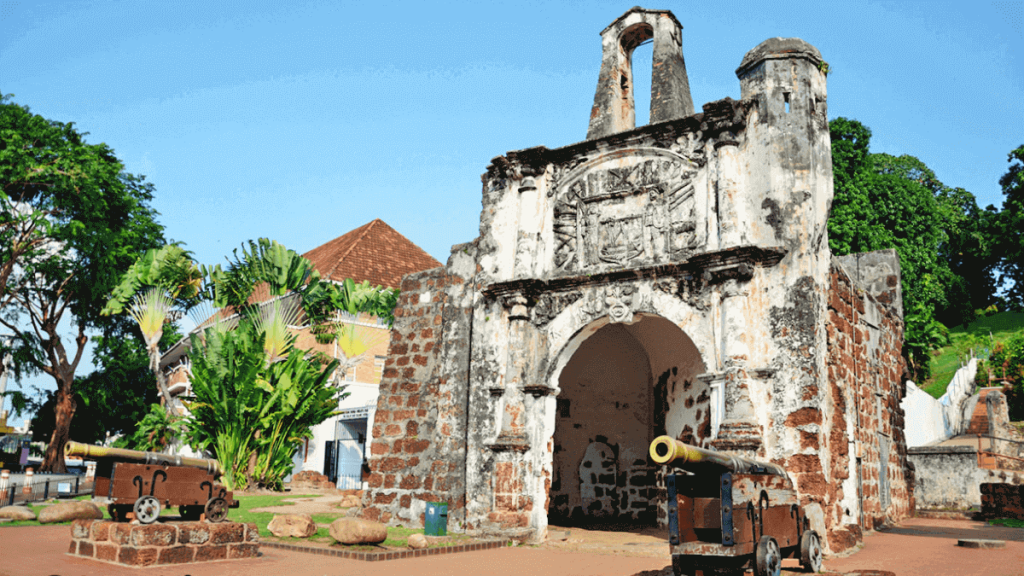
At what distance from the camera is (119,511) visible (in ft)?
26.3

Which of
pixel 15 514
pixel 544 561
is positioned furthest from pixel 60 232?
pixel 544 561

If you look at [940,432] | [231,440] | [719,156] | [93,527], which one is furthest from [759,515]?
[940,432]

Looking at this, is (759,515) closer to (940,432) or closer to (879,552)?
(879,552)

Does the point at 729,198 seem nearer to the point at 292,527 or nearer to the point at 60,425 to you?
the point at 292,527

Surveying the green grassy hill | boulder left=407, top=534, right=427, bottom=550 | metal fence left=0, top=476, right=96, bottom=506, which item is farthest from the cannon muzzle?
the green grassy hill

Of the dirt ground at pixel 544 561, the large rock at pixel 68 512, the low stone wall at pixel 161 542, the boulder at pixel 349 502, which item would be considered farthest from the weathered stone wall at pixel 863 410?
the large rock at pixel 68 512

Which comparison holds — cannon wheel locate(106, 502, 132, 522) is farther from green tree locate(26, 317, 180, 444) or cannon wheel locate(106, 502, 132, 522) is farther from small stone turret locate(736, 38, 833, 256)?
green tree locate(26, 317, 180, 444)

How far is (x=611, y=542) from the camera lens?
1030 centimetres

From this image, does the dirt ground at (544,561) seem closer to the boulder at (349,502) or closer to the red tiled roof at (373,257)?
the boulder at (349,502)

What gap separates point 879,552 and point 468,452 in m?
5.35

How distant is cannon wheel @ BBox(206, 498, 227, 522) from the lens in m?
8.41

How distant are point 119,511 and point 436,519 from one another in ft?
12.9

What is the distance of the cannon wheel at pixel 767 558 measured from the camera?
20.2 ft

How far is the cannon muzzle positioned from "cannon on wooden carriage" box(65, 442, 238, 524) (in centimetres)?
518
